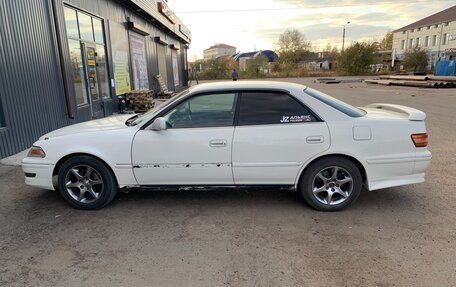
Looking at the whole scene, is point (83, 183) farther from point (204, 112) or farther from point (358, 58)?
point (358, 58)

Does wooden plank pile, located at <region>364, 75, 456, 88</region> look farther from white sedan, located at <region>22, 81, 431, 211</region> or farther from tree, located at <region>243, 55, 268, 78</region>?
tree, located at <region>243, 55, 268, 78</region>

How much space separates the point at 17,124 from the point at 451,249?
305 inches

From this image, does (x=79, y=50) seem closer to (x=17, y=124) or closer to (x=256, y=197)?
(x=17, y=124)

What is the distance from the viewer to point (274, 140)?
387 cm

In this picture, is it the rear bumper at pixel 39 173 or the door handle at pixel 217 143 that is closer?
the door handle at pixel 217 143

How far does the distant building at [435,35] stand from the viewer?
2255 inches

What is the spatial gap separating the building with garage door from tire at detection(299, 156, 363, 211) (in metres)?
6.01

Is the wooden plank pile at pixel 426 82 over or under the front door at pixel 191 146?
under

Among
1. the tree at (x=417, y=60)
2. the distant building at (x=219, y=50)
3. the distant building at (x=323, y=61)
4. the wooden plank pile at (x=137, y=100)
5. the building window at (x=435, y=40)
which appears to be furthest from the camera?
the distant building at (x=219, y=50)

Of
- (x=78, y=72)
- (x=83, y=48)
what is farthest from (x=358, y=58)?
(x=78, y=72)

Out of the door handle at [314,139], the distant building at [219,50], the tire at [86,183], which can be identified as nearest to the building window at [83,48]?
the tire at [86,183]

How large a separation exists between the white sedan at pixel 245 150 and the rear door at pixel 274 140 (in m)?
0.01

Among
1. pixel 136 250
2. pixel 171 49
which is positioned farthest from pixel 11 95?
pixel 171 49

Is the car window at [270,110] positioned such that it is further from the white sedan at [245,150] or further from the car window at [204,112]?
the car window at [204,112]
